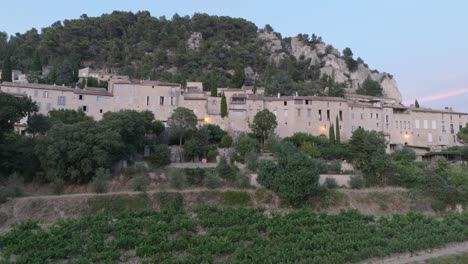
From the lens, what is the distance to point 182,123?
47406mm

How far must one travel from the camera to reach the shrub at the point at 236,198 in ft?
110

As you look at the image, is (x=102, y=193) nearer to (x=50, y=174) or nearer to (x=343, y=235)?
(x=50, y=174)

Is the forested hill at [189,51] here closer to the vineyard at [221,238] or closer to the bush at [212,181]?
the bush at [212,181]

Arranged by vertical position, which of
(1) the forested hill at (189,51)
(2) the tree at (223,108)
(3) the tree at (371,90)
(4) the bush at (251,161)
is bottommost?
(4) the bush at (251,161)

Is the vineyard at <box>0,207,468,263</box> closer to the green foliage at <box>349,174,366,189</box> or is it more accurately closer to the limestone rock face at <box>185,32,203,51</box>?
the green foliage at <box>349,174,366,189</box>

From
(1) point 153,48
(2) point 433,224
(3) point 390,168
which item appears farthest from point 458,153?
(1) point 153,48

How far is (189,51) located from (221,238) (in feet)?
263

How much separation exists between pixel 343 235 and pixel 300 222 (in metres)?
3.17

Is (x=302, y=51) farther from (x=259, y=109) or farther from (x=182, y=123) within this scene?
(x=182, y=123)

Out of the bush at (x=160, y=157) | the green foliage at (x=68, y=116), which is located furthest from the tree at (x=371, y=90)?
the green foliage at (x=68, y=116)

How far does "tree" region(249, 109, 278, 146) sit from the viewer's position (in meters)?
51.0

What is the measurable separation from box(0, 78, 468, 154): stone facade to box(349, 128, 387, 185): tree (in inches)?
629

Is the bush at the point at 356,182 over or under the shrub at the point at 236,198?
over

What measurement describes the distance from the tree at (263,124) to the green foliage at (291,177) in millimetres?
15407
